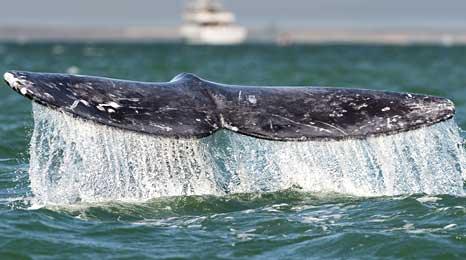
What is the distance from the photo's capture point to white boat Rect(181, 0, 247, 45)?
12925cm

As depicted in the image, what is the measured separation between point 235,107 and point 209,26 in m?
125

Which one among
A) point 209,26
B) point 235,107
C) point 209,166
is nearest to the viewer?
point 235,107

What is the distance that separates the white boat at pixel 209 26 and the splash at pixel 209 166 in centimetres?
11689

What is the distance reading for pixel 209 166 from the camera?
9.28 metres

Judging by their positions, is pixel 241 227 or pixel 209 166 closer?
pixel 241 227

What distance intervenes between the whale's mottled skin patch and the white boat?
11838 centimetres

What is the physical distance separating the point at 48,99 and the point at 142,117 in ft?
2.20

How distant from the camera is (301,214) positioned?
9.18 m

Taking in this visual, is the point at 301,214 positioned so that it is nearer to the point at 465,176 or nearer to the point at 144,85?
the point at 144,85

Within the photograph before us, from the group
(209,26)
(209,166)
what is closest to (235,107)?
(209,166)

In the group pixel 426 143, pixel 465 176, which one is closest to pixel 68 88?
pixel 426 143

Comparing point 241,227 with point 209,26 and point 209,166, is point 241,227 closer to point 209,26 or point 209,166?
point 209,166

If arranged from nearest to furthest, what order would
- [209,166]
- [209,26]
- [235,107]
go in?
[235,107] < [209,166] < [209,26]

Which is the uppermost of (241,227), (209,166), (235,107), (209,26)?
(209,26)
